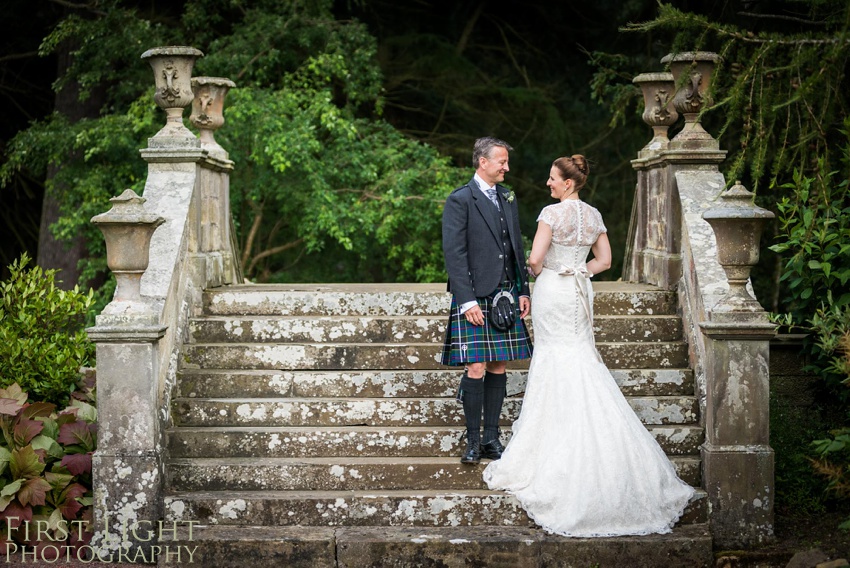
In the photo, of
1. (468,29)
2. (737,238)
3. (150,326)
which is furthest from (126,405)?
(468,29)

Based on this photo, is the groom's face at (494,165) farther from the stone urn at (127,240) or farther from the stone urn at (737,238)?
the stone urn at (127,240)

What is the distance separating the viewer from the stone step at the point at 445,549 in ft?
16.3

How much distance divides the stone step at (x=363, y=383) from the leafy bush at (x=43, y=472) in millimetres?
694

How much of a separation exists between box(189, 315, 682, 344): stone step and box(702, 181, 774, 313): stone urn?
3.22 ft

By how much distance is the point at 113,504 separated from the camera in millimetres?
5281

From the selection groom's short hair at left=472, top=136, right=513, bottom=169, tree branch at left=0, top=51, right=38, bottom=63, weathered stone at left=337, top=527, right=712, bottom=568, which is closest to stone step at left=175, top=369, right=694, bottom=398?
weathered stone at left=337, top=527, right=712, bottom=568

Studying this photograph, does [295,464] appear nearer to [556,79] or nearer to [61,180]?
[61,180]

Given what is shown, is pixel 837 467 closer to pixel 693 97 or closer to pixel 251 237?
pixel 693 97

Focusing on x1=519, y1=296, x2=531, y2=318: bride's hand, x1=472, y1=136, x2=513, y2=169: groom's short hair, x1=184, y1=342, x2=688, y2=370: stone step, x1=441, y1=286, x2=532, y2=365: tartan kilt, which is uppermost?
x1=472, y1=136, x2=513, y2=169: groom's short hair

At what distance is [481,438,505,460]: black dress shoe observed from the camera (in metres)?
5.46

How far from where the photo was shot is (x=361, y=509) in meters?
5.30

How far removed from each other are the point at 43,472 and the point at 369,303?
2.27m

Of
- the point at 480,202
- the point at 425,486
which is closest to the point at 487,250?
the point at 480,202

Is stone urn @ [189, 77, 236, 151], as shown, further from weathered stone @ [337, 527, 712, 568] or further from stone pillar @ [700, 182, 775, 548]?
stone pillar @ [700, 182, 775, 548]
